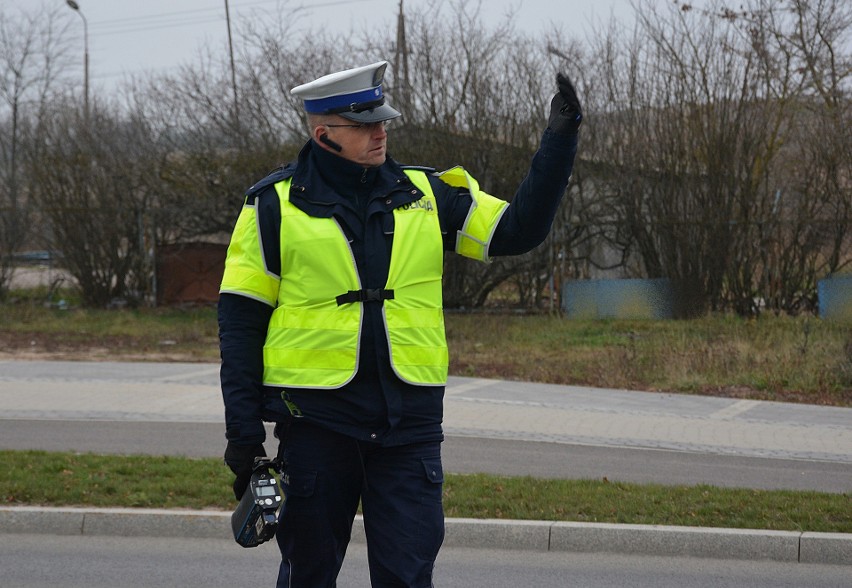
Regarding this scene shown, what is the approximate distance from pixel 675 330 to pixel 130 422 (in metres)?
9.98

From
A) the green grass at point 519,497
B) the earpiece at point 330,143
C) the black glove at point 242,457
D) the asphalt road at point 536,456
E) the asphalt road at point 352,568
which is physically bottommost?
the asphalt road at point 352,568

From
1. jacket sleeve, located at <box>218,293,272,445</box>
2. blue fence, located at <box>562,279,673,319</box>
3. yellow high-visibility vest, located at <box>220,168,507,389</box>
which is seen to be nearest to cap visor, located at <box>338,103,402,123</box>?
yellow high-visibility vest, located at <box>220,168,507,389</box>

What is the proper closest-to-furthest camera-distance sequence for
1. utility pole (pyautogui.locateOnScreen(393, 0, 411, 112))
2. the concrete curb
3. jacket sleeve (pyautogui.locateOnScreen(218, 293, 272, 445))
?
jacket sleeve (pyautogui.locateOnScreen(218, 293, 272, 445)) → the concrete curb → utility pole (pyautogui.locateOnScreen(393, 0, 411, 112))

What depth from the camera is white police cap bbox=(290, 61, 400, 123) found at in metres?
3.58

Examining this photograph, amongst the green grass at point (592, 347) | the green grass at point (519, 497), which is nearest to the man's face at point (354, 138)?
the green grass at point (519, 497)

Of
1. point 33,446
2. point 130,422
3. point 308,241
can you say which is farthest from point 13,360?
point 308,241

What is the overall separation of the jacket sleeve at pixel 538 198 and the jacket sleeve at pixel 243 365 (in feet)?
2.60

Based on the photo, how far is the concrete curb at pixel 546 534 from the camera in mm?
6242

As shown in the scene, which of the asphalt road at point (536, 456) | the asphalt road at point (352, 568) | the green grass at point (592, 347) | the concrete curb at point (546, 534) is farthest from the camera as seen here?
the green grass at point (592, 347)

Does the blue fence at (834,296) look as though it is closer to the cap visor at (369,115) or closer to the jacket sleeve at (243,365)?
the cap visor at (369,115)

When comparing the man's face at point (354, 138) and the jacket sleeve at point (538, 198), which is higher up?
the man's face at point (354, 138)

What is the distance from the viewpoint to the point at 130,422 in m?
10.3

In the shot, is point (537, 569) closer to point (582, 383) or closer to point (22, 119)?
point (582, 383)

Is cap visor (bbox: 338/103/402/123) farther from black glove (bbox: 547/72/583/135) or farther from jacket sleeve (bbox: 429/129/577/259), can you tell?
black glove (bbox: 547/72/583/135)
